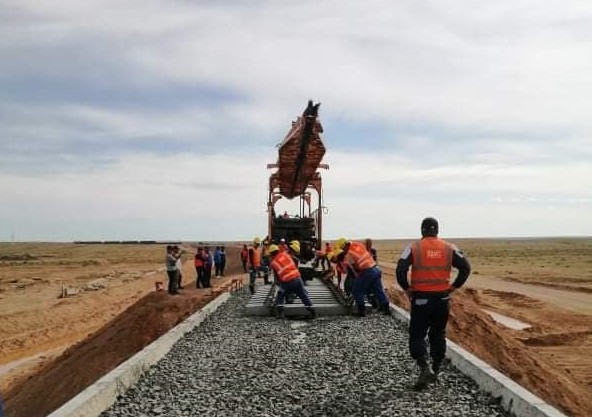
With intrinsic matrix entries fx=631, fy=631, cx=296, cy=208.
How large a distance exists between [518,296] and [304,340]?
21346mm

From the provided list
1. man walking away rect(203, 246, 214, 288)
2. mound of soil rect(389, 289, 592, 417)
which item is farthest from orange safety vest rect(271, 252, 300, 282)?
man walking away rect(203, 246, 214, 288)

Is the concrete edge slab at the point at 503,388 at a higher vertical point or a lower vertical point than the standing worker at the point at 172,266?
lower

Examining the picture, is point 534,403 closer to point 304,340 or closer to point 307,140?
point 304,340

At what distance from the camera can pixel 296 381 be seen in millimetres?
7207

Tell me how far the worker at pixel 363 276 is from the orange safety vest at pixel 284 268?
44.3 inches

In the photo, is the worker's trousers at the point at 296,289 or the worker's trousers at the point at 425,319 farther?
the worker's trousers at the point at 296,289

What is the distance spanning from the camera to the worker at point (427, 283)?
6766 mm

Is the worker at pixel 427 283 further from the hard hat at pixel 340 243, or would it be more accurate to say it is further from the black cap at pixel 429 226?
the hard hat at pixel 340 243

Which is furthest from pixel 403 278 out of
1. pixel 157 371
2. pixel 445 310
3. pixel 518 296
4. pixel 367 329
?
pixel 518 296

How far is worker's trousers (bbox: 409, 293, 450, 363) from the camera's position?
22.2 feet

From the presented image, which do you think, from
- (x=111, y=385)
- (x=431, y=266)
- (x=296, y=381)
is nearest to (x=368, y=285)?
(x=296, y=381)

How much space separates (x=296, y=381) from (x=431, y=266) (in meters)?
2.03

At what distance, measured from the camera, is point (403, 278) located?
6859 mm

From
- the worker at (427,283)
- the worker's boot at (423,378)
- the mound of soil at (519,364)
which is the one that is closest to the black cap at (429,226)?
the worker at (427,283)
